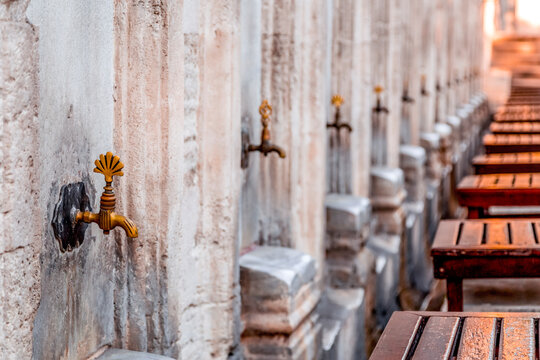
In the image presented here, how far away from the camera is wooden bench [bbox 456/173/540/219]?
608cm

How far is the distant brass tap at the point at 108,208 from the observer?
2.95 meters

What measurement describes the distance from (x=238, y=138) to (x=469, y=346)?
1426mm

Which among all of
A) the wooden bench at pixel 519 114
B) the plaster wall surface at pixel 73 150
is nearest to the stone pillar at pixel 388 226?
the plaster wall surface at pixel 73 150

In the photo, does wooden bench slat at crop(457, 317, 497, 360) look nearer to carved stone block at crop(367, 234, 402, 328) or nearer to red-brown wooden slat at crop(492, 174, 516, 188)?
red-brown wooden slat at crop(492, 174, 516, 188)

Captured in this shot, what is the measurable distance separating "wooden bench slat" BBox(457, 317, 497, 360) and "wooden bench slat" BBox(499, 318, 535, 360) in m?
0.03

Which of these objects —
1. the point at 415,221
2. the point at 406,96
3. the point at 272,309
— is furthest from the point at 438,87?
the point at 272,309

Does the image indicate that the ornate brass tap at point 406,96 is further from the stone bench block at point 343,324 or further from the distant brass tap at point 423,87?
the stone bench block at point 343,324

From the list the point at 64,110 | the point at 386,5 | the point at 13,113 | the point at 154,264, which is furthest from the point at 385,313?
the point at 13,113

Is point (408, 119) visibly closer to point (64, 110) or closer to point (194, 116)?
point (194, 116)

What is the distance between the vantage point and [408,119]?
938 centimetres

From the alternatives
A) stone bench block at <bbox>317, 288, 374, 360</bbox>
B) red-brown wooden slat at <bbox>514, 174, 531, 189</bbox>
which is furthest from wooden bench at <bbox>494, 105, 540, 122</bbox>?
stone bench block at <bbox>317, 288, 374, 360</bbox>

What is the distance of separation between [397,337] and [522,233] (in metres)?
1.95

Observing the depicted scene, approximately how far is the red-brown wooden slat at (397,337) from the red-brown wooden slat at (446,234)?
52.5 inches

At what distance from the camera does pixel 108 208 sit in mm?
2955
